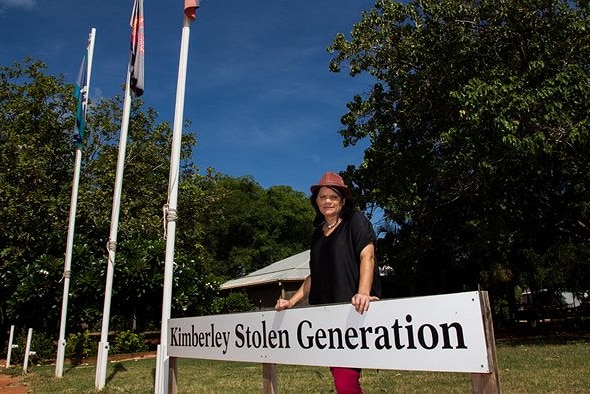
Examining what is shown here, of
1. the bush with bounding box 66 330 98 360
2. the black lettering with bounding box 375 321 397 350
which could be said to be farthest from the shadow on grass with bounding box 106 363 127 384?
the black lettering with bounding box 375 321 397 350

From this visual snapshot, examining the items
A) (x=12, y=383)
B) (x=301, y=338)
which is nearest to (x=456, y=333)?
(x=301, y=338)

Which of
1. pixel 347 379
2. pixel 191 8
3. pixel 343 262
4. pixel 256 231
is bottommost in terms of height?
pixel 347 379

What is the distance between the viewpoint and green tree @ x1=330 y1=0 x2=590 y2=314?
1195 cm

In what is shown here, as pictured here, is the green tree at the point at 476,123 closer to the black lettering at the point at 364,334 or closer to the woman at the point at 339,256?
the woman at the point at 339,256

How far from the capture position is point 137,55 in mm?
8539

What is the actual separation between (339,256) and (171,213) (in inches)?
115

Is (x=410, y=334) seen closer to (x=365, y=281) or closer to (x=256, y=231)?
(x=365, y=281)

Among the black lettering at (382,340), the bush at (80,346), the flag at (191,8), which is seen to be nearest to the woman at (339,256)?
the black lettering at (382,340)

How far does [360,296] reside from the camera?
298cm

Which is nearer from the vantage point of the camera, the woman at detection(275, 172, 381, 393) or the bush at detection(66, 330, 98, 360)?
the woman at detection(275, 172, 381, 393)

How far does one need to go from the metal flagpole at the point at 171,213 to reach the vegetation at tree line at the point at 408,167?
24.7 ft

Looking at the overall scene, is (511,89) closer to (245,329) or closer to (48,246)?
(245,329)

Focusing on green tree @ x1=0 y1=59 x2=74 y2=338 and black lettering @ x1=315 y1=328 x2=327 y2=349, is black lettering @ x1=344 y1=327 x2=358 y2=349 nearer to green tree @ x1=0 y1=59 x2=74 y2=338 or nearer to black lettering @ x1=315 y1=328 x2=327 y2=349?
black lettering @ x1=315 y1=328 x2=327 y2=349

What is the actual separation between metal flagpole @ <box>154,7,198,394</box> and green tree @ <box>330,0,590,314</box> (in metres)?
7.53
